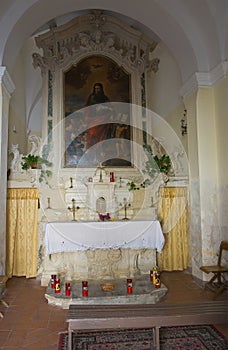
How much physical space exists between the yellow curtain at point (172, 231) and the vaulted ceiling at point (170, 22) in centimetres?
272

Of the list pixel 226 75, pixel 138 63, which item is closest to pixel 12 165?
pixel 138 63

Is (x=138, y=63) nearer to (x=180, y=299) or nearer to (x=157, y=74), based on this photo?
(x=157, y=74)

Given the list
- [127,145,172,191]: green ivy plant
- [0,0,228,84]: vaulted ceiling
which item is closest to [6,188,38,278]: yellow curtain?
[127,145,172,191]: green ivy plant

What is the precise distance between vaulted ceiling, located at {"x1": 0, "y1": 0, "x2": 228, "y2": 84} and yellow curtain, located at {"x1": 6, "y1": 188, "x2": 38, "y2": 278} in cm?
265

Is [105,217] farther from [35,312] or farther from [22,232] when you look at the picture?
[35,312]

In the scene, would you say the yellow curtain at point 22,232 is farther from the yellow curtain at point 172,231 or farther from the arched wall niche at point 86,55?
the yellow curtain at point 172,231

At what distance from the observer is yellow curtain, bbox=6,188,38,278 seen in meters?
6.67

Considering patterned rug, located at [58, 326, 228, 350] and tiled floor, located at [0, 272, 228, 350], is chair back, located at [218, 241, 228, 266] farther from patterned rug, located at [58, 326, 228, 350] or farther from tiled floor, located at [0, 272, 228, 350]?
patterned rug, located at [58, 326, 228, 350]

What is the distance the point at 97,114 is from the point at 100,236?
10.5ft

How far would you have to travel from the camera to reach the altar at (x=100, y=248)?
5.97m

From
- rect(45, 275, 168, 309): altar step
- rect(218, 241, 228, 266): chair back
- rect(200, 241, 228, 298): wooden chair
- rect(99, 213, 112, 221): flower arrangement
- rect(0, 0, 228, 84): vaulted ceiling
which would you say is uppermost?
rect(0, 0, 228, 84): vaulted ceiling

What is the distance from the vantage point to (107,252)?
20.3ft

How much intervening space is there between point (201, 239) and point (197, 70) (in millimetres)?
3219

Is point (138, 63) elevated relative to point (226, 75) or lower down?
elevated
